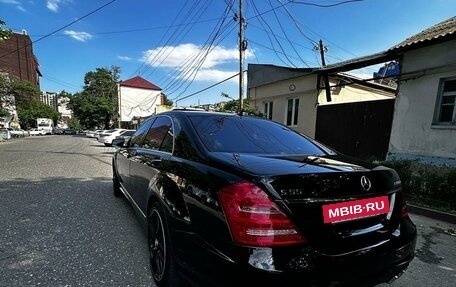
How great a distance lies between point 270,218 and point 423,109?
314 inches

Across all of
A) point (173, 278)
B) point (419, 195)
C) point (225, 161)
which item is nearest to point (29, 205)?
point (173, 278)

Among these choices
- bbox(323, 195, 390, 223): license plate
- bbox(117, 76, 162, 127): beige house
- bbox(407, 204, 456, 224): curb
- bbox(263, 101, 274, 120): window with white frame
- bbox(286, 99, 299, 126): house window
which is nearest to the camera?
bbox(323, 195, 390, 223): license plate

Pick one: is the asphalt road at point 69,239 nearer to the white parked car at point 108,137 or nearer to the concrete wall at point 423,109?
the concrete wall at point 423,109

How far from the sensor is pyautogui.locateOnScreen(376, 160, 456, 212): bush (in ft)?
17.6

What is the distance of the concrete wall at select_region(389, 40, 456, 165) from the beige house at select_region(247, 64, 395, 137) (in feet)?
7.98

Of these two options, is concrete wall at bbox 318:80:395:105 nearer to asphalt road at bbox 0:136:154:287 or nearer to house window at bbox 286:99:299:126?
house window at bbox 286:99:299:126

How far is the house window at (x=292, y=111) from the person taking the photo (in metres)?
12.9

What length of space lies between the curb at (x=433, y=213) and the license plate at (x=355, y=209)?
3.81 m

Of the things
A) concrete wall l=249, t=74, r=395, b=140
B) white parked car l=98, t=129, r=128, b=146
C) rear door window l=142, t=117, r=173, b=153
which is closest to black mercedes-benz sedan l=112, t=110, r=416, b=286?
rear door window l=142, t=117, r=173, b=153

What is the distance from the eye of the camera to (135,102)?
50.0 m

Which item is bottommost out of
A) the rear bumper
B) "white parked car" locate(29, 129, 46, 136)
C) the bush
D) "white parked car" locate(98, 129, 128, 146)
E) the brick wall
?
"white parked car" locate(29, 129, 46, 136)

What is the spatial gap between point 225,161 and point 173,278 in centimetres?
105

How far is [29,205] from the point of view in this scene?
485 centimetres

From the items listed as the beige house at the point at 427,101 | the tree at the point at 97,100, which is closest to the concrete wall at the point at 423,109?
the beige house at the point at 427,101
